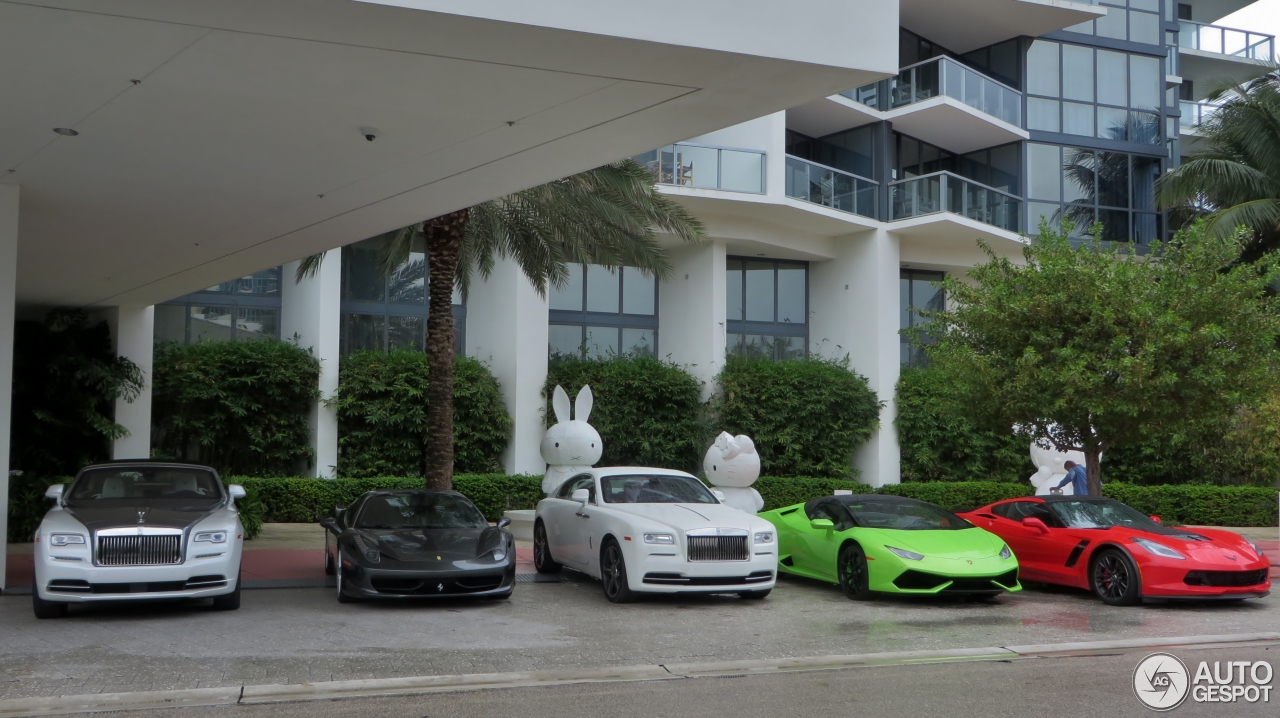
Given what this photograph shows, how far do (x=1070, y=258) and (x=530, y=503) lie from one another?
1297cm

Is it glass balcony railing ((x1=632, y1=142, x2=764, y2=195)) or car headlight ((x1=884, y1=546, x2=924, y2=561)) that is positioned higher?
glass balcony railing ((x1=632, y1=142, x2=764, y2=195))

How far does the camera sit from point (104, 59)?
8.23 metres

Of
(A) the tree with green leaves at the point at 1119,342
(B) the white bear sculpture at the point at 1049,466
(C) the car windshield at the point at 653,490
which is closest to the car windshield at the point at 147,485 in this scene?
(C) the car windshield at the point at 653,490

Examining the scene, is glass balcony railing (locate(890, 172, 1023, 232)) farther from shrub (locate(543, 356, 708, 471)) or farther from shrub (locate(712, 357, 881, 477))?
shrub (locate(543, 356, 708, 471))

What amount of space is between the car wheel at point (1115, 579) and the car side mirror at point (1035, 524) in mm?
831

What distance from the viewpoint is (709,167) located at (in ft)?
88.8

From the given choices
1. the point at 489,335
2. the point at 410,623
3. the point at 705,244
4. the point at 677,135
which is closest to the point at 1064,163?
the point at 705,244

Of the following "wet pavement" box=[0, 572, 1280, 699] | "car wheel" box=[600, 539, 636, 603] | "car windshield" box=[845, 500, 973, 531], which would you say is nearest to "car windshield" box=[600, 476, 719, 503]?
"car wheel" box=[600, 539, 636, 603]

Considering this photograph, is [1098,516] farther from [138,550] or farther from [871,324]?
[871,324]

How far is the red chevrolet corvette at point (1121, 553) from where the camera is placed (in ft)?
39.7

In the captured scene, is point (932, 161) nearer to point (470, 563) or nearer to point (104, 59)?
point (470, 563)

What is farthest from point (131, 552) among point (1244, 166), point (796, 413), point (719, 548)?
point (1244, 166)

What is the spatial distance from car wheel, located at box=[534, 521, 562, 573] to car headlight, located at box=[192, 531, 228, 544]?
15.1 ft

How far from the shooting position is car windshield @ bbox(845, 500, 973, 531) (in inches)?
510
